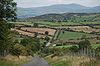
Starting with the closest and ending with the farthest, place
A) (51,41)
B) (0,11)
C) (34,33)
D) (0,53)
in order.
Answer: (0,11) < (0,53) < (51,41) < (34,33)

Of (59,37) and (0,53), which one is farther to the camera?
(59,37)

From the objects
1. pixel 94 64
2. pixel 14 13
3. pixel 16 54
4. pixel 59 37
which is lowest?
pixel 59 37

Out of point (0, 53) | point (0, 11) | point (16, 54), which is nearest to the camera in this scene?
point (0, 11)

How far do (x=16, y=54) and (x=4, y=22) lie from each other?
89.6 ft

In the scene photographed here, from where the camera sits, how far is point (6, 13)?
3875 cm

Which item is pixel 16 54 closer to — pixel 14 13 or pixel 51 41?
pixel 14 13

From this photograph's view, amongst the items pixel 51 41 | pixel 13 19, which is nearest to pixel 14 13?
pixel 13 19

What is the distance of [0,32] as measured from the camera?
128 ft

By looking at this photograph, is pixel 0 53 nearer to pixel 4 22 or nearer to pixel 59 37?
pixel 4 22

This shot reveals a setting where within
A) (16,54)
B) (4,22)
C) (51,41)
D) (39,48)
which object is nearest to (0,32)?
(4,22)

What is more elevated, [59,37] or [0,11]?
[0,11]

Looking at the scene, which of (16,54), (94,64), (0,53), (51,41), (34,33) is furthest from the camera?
(34,33)

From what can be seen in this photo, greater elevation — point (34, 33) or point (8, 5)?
point (8, 5)

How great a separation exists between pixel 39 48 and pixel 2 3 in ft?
280
